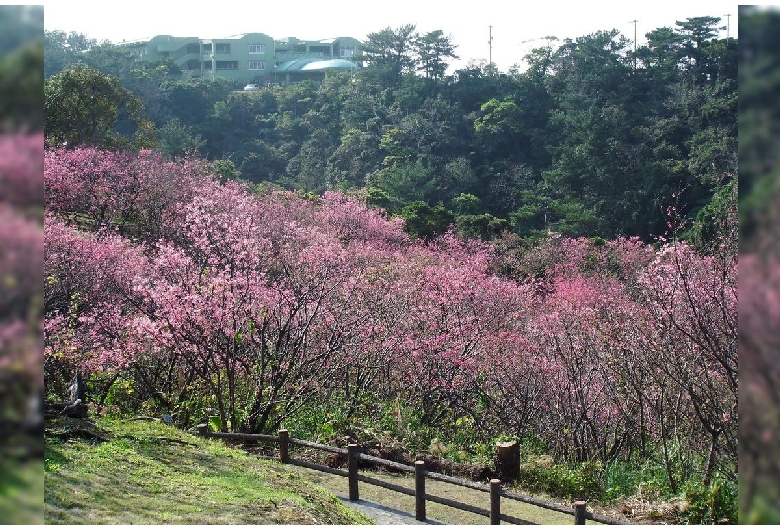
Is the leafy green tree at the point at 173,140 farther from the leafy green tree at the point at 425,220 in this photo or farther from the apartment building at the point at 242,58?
the apartment building at the point at 242,58

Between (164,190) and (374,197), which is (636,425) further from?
(374,197)

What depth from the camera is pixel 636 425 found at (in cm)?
791

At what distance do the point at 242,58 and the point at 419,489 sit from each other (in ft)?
133

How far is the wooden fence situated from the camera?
5320 mm

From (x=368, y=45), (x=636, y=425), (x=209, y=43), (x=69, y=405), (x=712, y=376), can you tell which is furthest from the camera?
(x=209, y=43)

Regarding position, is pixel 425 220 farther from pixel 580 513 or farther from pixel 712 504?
pixel 580 513

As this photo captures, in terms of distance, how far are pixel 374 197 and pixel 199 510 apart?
64.4ft

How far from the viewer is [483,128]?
103 feet
